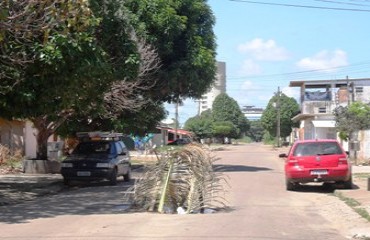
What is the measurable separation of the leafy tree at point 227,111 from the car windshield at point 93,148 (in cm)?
9471

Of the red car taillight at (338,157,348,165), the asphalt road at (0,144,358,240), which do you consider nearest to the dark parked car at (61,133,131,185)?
the asphalt road at (0,144,358,240)

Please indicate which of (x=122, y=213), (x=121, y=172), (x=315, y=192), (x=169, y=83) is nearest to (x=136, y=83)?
(x=169, y=83)

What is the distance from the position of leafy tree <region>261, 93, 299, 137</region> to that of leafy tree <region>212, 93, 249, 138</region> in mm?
17393

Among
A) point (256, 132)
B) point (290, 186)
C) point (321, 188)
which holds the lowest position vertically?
point (321, 188)

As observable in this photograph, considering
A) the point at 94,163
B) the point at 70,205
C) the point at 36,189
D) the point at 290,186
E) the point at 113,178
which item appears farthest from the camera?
the point at 113,178

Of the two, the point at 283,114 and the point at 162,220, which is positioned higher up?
the point at 283,114

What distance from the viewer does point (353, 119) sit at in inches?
1289

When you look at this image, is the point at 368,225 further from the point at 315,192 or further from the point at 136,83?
the point at 136,83

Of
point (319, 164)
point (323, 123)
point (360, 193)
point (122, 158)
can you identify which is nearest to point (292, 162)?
point (319, 164)

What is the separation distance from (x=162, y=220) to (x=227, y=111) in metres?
108

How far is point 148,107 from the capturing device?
1170 inches

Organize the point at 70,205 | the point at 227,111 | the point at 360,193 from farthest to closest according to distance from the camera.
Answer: the point at 227,111 < the point at 360,193 < the point at 70,205

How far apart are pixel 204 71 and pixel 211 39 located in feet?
6.51

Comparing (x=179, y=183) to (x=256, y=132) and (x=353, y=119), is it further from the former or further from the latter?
(x=256, y=132)
